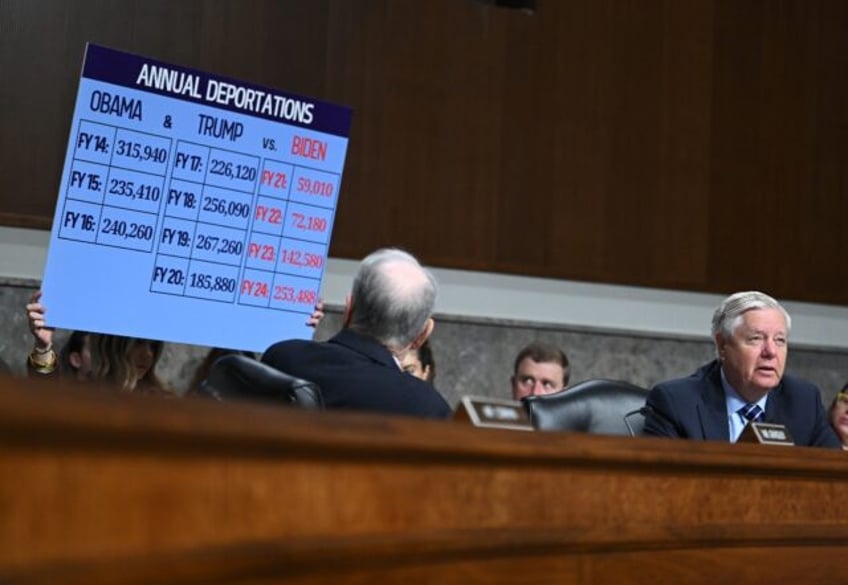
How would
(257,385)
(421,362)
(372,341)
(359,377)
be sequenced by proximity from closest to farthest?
(257,385) → (359,377) → (372,341) → (421,362)

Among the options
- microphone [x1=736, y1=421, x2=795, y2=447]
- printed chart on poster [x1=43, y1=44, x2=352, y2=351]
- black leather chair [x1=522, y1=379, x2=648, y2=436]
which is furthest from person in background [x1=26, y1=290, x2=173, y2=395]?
microphone [x1=736, y1=421, x2=795, y2=447]

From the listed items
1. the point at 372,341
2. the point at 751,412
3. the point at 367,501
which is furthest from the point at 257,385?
the point at 751,412

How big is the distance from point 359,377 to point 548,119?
162 inches

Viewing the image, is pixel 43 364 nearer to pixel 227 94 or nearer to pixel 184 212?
pixel 184 212

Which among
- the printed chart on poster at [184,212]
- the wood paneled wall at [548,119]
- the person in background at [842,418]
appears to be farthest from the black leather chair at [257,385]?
the person in background at [842,418]

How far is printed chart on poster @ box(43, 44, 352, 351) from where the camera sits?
452cm

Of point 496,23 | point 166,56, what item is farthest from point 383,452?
point 496,23

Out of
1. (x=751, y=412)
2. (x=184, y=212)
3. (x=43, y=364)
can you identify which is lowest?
(x=43, y=364)

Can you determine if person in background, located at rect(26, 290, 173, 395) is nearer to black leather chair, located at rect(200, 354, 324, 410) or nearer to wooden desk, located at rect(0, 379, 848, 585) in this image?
black leather chair, located at rect(200, 354, 324, 410)

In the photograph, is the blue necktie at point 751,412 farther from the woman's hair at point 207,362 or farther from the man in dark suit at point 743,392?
the woman's hair at point 207,362

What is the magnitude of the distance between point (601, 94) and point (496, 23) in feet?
2.16

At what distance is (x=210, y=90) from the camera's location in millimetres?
4848

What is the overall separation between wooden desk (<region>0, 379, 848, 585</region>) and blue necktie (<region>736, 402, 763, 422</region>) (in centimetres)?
196

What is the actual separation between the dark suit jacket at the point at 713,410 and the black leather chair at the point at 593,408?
0.20 ft
